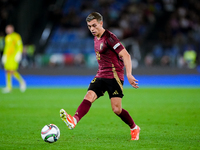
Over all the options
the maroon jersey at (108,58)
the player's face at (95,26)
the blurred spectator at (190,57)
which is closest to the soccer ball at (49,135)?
the maroon jersey at (108,58)

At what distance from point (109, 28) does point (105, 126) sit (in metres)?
17.1

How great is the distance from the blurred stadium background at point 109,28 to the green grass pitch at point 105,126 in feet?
28.9

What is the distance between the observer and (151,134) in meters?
5.63

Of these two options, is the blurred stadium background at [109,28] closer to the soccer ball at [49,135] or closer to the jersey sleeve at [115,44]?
the jersey sleeve at [115,44]

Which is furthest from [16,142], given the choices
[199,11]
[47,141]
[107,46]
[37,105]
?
[199,11]

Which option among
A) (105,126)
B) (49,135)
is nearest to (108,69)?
(49,135)

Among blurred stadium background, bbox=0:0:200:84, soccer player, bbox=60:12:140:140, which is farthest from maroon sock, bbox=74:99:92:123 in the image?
blurred stadium background, bbox=0:0:200:84

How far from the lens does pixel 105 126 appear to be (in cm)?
653

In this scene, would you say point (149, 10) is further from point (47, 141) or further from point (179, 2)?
point (47, 141)

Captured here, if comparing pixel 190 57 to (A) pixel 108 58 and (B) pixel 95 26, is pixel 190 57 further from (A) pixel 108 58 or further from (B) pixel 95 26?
(B) pixel 95 26

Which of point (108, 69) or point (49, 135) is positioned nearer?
point (49, 135)

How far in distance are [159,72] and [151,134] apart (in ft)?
45.0

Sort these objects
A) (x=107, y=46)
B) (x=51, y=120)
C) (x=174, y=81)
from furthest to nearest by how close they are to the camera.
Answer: (x=174, y=81) < (x=51, y=120) < (x=107, y=46)

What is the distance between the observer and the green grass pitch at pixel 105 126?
188 inches
